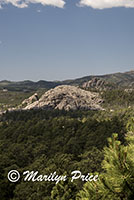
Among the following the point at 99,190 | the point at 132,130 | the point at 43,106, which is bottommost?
the point at 43,106

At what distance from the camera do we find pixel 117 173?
474 cm

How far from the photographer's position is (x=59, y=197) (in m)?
28.2

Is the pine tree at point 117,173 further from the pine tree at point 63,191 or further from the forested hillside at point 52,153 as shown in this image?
the pine tree at point 63,191

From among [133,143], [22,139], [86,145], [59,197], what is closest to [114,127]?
[86,145]

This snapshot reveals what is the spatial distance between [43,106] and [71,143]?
130297 millimetres

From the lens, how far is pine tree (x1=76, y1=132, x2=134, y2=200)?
4.67 metres

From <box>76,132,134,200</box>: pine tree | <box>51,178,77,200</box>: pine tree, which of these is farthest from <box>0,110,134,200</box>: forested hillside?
<box>76,132,134,200</box>: pine tree

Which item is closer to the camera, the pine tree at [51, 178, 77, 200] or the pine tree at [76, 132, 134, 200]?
the pine tree at [76, 132, 134, 200]

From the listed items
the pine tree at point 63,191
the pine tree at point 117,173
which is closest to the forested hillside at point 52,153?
the pine tree at point 63,191

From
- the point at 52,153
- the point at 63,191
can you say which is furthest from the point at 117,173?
the point at 52,153

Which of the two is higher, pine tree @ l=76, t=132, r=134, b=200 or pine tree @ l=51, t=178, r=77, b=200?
pine tree @ l=76, t=132, r=134, b=200

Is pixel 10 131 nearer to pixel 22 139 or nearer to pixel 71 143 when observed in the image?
pixel 22 139

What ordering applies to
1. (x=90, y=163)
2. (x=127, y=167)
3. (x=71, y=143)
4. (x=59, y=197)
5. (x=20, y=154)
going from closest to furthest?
1. (x=127, y=167)
2. (x=59, y=197)
3. (x=90, y=163)
4. (x=20, y=154)
5. (x=71, y=143)

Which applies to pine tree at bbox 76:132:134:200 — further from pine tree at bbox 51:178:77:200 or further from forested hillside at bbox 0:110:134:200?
pine tree at bbox 51:178:77:200
